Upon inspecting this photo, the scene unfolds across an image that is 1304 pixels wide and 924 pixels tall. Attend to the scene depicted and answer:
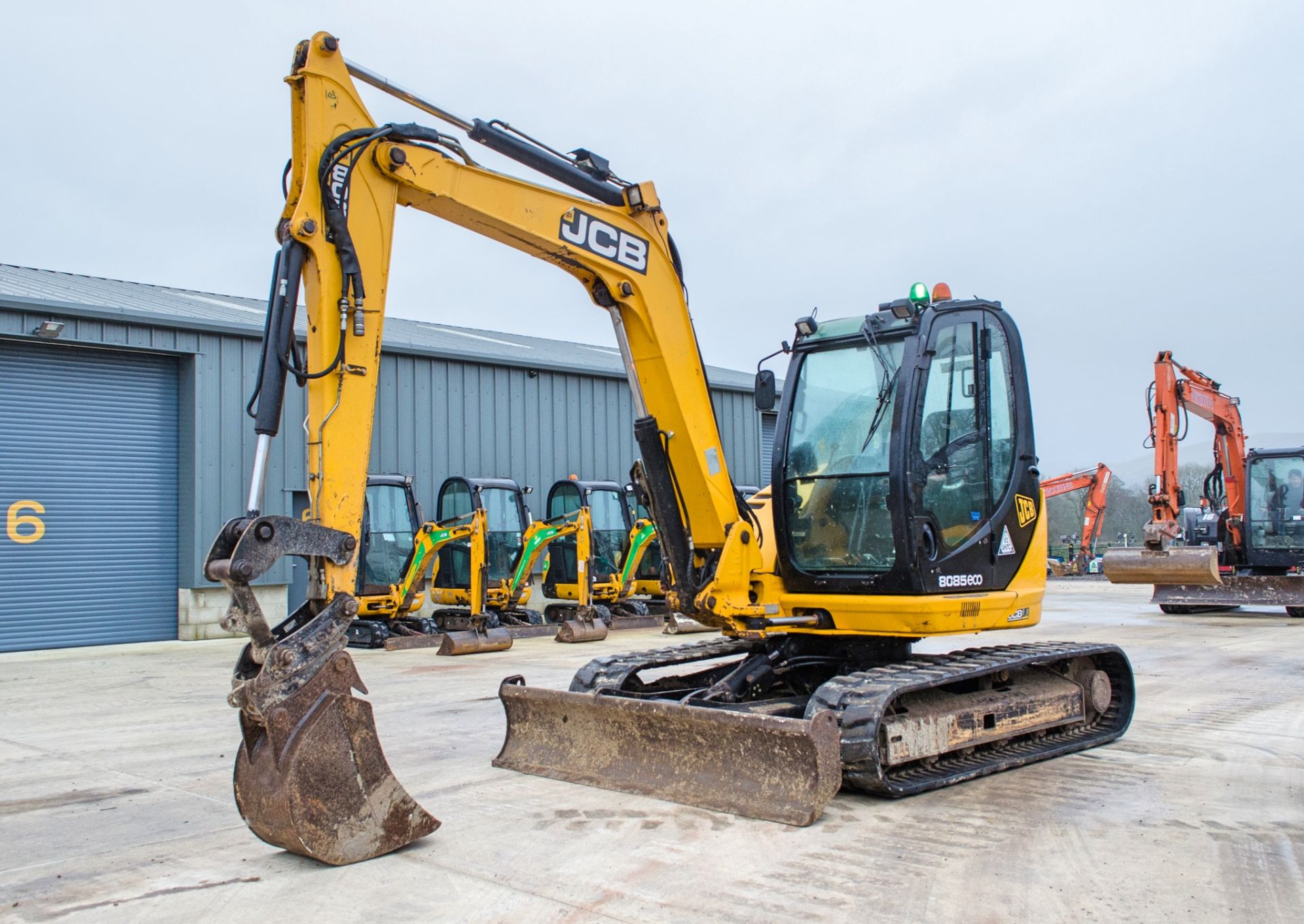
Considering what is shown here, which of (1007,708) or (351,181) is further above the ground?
(351,181)

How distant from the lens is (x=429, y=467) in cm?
1884

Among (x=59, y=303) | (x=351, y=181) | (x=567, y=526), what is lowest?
(x=567, y=526)

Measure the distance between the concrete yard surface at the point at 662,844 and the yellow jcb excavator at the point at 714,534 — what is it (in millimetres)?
254

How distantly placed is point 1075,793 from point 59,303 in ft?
45.9

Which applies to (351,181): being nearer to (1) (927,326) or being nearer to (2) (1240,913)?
(1) (927,326)

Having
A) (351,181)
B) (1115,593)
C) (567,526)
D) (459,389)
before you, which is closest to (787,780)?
(351,181)

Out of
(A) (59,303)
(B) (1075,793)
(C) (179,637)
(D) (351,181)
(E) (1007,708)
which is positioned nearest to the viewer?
(D) (351,181)

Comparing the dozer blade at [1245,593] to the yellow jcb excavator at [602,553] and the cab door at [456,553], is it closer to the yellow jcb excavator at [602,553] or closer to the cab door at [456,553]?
the yellow jcb excavator at [602,553]

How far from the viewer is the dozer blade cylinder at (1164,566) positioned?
16.2 m

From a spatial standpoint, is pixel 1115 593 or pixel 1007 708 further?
pixel 1115 593

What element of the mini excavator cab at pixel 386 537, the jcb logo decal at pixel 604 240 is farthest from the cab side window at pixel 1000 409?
the mini excavator cab at pixel 386 537

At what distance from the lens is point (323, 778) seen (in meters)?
4.57

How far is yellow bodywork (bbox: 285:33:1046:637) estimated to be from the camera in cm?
516

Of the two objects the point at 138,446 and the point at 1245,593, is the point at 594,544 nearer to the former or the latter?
the point at 138,446
